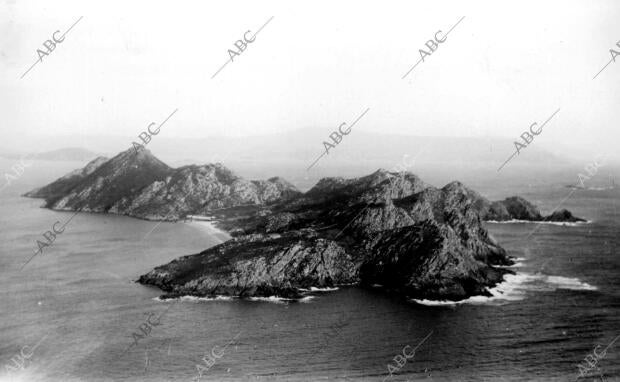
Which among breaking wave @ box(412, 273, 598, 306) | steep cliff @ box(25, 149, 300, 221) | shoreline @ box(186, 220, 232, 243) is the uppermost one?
steep cliff @ box(25, 149, 300, 221)

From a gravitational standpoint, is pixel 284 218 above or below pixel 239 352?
above

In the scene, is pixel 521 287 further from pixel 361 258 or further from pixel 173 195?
pixel 173 195

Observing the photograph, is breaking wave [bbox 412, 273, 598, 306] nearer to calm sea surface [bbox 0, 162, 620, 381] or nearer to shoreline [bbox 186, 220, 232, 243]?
calm sea surface [bbox 0, 162, 620, 381]

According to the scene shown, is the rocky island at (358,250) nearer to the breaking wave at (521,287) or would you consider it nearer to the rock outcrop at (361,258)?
the rock outcrop at (361,258)

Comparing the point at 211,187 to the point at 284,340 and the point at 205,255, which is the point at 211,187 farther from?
the point at 284,340

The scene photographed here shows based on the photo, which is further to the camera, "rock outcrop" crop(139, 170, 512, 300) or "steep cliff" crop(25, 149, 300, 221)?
"steep cliff" crop(25, 149, 300, 221)

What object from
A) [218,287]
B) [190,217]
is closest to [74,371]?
[218,287]

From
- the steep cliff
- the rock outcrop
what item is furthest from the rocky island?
the steep cliff

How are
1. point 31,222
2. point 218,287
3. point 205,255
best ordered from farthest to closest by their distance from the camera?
point 31,222
point 205,255
point 218,287

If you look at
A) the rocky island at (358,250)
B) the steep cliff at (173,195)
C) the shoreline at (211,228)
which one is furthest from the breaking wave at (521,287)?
the steep cliff at (173,195)
